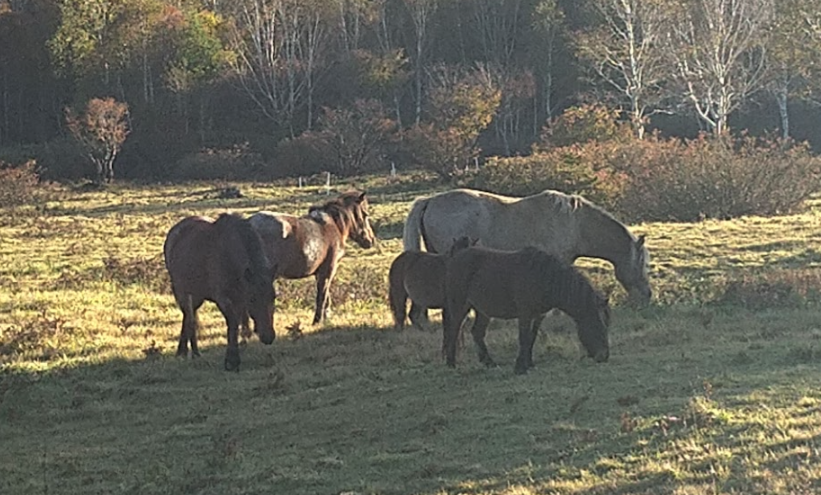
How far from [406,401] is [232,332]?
2.74m

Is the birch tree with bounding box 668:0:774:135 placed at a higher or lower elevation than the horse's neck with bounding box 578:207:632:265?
higher

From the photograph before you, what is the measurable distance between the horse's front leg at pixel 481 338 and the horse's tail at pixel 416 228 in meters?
2.87

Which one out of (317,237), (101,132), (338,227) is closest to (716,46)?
(101,132)

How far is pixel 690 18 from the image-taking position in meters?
40.8

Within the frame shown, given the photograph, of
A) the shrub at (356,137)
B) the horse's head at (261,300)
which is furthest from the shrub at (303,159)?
the horse's head at (261,300)

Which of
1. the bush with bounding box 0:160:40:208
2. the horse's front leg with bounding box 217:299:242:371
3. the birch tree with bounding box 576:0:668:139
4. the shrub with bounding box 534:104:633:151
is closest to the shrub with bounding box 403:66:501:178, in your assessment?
the birch tree with bounding box 576:0:668:139

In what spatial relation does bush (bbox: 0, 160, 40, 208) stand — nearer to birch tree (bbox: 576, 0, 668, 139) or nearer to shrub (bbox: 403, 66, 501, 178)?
shrub (bbox: 403, 66, 501, 178)

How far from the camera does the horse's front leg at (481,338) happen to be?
9641mm

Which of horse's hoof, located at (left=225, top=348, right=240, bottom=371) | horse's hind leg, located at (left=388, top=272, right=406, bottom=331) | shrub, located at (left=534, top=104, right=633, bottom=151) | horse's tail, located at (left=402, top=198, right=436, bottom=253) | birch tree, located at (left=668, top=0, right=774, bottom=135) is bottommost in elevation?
horse's hoof, located at (left=225, top=348, right=240, bottom=371)

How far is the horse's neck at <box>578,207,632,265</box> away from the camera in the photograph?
12.5 meters

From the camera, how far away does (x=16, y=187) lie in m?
36.1

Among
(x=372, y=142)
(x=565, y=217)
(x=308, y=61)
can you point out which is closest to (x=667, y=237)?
(x=565, y=217)

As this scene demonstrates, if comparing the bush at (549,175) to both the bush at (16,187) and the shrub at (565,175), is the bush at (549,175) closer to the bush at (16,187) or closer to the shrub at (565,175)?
the shrub at (565,175)

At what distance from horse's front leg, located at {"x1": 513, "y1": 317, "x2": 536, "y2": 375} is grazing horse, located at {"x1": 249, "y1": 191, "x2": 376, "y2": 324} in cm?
407
